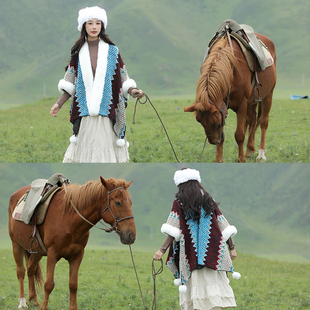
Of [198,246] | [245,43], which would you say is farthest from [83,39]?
[198,246]

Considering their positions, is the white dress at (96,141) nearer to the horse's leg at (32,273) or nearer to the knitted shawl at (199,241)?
the knitted shawl at (199,241)

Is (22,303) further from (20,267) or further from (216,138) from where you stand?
(216,138)

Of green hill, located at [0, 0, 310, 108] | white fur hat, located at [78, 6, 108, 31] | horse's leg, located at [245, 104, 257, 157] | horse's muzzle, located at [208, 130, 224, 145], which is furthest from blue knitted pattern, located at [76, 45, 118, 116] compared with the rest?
green hill, located at [0, 0, 310, 108]

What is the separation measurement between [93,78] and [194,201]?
7.54ft

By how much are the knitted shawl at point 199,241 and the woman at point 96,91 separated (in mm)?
1535

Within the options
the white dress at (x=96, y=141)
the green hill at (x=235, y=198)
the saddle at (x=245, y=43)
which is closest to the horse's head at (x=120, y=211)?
the white dress at (x=96, y=141)

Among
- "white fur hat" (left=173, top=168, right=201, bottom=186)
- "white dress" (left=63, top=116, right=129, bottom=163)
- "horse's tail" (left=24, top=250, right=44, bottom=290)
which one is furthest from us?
"horse's tail" (left=24, top=250, right=44, bottom=290)

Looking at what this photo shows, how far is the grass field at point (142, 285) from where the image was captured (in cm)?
874

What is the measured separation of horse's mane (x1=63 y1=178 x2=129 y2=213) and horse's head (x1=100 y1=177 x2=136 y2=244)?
3 cm

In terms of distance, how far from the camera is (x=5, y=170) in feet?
66.6

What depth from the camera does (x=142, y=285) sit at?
10.6m

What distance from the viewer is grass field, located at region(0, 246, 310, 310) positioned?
874 centimetres

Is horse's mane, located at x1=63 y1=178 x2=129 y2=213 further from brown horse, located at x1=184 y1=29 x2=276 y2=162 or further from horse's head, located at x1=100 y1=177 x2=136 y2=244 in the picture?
brown horse, located at x1=184 y1=29 x2=276 y2=162

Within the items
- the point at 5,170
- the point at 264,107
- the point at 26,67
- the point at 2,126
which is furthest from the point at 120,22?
the point at 264,107
